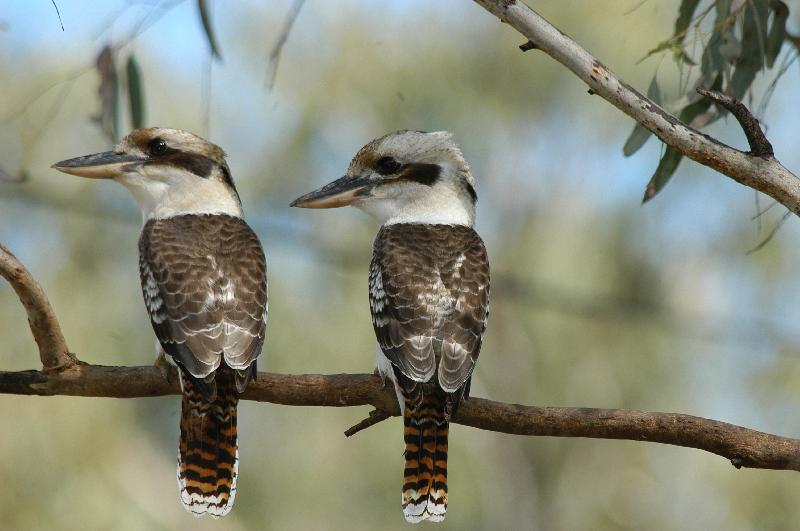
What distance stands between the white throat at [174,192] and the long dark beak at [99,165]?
0.13 ft

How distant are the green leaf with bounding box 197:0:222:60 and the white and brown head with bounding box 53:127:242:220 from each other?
0.66 metres

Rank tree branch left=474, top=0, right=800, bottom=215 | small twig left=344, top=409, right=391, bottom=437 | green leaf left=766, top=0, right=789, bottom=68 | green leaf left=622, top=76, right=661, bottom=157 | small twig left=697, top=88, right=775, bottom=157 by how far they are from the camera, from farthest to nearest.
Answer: green leaf left=766, top=0, right=789, bottom=68 → green leaf left=622, top=76, right=661, bottom=157 → small twig left=344, top=409, right=391, bottom=437 → tree branch left=474, top=0, right=800, bottom=215 → small twig left=697, top=88, right=775, bottom=157

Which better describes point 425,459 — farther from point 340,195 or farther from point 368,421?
point 340,195

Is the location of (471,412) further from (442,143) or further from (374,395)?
(442,143)

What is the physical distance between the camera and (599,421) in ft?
9.87

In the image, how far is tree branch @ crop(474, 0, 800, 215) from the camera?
9.27ft

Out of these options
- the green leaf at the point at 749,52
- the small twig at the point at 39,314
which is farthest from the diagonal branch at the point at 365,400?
the green leaf at the point at 749,52

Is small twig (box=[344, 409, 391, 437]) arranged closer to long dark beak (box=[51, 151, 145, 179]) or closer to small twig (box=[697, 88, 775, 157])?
small twig (box=[697, 88, 775, 157])

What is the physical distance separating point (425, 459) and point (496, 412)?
29 cm

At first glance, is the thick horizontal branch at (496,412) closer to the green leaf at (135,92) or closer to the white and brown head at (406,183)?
the white and brown head at (406,183)

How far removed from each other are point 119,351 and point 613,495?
12.0ft

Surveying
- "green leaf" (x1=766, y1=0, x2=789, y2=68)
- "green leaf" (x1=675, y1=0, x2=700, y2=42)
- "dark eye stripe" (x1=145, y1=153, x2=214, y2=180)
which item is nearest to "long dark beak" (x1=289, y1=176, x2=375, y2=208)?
"dark eye stripe" (x1=145, y1=153, x2=214, y2=180)

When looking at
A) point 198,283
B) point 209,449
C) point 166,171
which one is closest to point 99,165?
point 166,171

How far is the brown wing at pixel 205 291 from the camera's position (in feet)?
10.9
